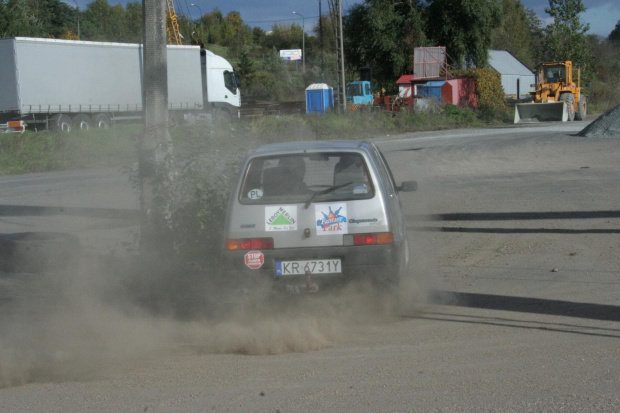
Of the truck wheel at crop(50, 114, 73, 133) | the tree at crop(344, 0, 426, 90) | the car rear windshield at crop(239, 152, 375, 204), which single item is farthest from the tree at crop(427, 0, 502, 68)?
the car rear windshield at crop(239, 152, 375, 204)

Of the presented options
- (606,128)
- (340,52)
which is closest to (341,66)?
(340,52)

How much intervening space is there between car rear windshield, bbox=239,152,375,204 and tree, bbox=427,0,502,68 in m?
54.6

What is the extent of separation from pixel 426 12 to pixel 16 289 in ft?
188

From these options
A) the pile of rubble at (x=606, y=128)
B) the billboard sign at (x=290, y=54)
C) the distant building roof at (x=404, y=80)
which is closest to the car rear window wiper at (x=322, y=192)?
the pile of rubble at (x=606, y=128)

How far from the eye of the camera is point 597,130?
26047 mm

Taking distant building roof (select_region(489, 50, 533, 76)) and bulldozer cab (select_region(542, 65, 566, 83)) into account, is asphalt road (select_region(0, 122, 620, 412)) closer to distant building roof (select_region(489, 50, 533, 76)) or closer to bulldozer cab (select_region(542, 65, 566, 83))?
bulldozer cab (select_region(542, 65, 566, 83))

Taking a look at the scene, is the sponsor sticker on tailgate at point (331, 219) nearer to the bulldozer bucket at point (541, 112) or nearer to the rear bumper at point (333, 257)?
the rear bumper at point (333, 257)

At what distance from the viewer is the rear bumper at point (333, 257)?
5.91 metres

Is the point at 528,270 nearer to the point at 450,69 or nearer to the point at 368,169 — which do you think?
the point at 368,169

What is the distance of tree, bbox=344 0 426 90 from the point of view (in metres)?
59.6

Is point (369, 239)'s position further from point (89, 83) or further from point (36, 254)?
point (89, 83)

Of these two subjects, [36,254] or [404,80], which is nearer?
[36,254]

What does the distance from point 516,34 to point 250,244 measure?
359 feet

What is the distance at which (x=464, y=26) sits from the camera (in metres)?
58.7
